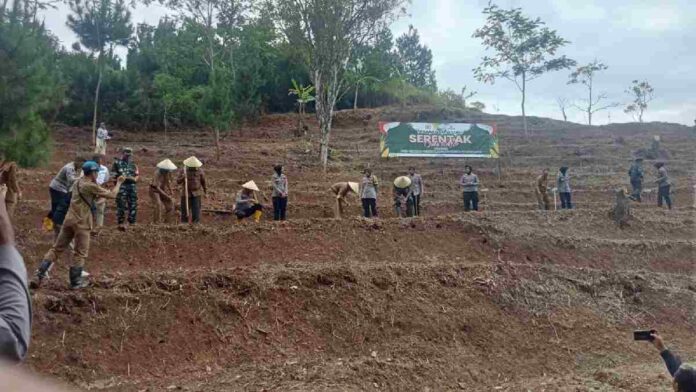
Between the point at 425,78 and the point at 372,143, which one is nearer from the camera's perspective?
the point at 372,143

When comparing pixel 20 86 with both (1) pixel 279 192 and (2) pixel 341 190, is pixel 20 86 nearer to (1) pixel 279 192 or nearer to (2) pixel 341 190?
(1) pixel 279 192

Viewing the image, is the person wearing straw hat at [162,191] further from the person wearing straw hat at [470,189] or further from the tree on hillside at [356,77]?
the tree on hillside at [356,77]

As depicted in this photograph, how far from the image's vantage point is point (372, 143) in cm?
3303

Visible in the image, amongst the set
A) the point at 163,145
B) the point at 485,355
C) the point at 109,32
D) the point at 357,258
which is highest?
the point at 109,32

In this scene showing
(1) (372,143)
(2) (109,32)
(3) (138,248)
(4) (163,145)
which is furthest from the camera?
(2) (109,32)

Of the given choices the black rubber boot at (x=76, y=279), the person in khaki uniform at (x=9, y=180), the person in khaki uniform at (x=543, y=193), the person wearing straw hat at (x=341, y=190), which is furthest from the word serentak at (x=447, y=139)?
the black rubber boot at (x=76, y=279)

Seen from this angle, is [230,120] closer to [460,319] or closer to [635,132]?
[460,319]

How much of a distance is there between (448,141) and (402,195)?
7981mm

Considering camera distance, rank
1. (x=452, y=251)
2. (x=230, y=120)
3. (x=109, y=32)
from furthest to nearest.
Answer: (x=109, y=32)
(x=230, y=120)
(x=452, y=251)

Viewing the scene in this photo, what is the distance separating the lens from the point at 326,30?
84.3 ft

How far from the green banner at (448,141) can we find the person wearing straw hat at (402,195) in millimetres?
7232

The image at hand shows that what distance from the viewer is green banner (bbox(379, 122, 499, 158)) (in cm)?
2494

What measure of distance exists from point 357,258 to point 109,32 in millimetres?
27548

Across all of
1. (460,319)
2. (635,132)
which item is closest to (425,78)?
(635,132)
